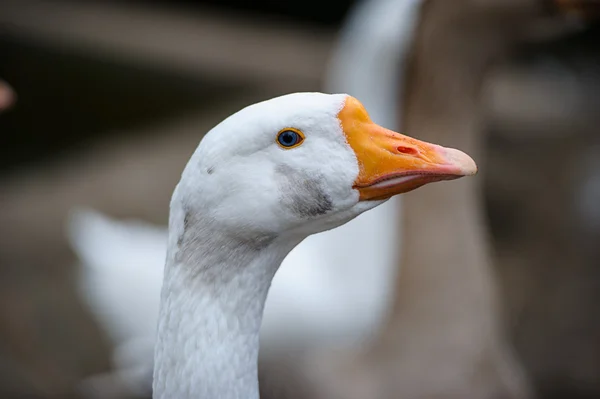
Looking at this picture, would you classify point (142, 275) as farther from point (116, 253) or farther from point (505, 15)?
point (505, 15)

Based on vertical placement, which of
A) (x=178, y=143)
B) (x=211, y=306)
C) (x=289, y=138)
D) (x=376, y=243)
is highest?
(x=178, y=143)

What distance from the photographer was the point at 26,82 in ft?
17.5

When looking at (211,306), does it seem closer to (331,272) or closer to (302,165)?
(302,165)

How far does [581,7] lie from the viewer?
7.14 ft

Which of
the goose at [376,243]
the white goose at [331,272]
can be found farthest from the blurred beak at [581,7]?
the white goose at [331,272]

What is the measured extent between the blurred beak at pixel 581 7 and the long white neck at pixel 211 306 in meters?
1.46

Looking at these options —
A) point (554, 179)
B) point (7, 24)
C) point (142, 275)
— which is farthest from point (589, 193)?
point (7, 24)

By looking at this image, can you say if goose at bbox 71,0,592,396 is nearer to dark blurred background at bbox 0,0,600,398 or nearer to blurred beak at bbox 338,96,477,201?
dark blurred background at bbox 0,0,600,398

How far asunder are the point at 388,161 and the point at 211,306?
0.30 meters

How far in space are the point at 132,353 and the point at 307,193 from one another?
6.02 feet

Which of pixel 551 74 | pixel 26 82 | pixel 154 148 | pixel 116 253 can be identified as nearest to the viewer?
pixel 116 253

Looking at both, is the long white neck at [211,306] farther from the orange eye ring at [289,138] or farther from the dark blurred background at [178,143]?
the dark blurred background at [178,143]

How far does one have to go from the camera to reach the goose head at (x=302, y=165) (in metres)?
1.01

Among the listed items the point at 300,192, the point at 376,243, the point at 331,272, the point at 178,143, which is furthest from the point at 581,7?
the point at 178,143
